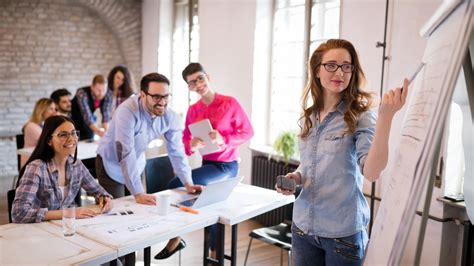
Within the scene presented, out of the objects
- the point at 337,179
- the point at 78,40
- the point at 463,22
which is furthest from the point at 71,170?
the point at 78,40

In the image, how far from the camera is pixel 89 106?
17.2 feet

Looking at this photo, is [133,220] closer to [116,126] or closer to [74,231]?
[74,231]

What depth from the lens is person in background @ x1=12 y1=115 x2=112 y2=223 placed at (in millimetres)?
2154

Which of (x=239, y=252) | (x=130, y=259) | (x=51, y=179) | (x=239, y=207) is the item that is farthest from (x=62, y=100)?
(x=130, y=259)

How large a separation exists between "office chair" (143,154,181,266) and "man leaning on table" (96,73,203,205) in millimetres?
78

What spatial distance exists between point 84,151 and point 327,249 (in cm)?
322

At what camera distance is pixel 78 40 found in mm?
7180

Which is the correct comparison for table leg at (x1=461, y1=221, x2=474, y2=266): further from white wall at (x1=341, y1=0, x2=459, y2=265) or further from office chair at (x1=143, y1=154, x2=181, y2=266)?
office chair at (x1=143, y1=154, x2=181, y2=266)

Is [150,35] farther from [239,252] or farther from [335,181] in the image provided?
[335,181]

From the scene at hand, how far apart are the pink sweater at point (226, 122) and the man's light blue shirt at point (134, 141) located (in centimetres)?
50

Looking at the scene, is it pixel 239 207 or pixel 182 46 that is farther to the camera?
pixel 182 46

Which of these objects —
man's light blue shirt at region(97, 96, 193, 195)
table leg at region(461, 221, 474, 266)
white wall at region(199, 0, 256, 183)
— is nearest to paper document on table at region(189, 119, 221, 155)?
man's light blue shirt at region(97, 96, 193, 195)

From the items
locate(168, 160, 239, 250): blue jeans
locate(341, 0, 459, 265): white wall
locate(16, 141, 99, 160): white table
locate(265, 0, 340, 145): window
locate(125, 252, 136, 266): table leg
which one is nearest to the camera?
locate(125, 252, 136, 266): table leg

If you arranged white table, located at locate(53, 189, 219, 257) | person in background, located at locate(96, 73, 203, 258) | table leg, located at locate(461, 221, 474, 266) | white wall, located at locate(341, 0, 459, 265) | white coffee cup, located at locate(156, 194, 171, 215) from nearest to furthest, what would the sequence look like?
1. white table, located at locate(53, 189, 219, 257)
2. white coffee cup, located at locate(156, 194, 171, 215)
3. person in background, located at locate(96, 73, 203, 258)
4. table leg, located at locate(461, 221, 474, 266)
5. white wall, located at locate(341, 0, 459, 265)
